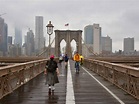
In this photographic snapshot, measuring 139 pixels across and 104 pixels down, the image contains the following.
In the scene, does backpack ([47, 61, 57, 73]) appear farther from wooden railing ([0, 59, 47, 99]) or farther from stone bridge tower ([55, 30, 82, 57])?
stone bridge tower ([55, 30, 82, 57])

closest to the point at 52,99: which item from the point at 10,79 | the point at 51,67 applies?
the point at 10,79

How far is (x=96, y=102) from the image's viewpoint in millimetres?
11500

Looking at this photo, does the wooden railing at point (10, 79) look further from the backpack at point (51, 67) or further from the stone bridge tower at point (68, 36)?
the stone bridge tower at point (68, 36)

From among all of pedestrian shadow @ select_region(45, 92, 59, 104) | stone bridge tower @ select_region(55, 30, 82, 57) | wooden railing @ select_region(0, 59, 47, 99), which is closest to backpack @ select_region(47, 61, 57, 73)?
pedestrian shadow @ select_region(45, 92, 59, 104)

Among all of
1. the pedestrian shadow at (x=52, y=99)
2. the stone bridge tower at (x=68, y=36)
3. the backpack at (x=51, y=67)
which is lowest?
the pedestrian shadow at (x=52, y=99)

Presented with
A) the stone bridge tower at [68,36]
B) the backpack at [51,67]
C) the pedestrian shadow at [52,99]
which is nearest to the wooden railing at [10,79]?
the backpack at [51,67]

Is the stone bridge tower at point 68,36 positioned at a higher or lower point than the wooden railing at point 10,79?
higher

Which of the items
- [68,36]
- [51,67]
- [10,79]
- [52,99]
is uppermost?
[68,36]

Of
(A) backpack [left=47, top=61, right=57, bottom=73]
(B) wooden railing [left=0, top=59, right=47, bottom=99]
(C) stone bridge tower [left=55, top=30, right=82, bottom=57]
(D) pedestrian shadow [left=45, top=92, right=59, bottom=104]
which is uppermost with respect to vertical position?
(C) stone bridge tower [left=55, top=30, right=82, bottom=57]

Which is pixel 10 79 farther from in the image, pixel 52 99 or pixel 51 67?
pixel 52 99

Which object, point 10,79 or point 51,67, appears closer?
point 10,79

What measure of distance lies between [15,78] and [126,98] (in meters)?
5.49

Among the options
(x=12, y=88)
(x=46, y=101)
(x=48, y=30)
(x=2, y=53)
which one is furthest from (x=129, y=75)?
(x=2, y=53)

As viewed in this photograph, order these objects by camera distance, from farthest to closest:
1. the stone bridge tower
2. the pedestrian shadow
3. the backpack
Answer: the stone bridge tower → the backpack → the pedestrian shadow
